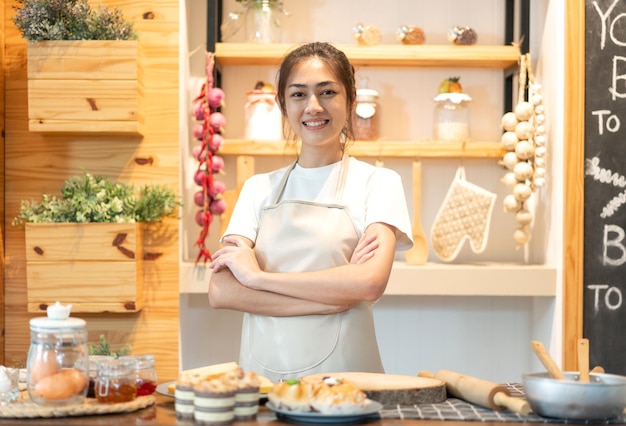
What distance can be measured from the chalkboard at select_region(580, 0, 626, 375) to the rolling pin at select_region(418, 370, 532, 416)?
1.67m

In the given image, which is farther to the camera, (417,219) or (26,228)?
(417,219)

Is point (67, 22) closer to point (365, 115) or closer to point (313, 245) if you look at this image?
point (365, 115)

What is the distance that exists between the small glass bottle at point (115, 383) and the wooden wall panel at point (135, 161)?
163 centimetres

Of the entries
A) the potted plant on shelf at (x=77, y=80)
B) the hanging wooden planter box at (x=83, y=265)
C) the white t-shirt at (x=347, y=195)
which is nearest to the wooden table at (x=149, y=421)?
the white t-shirt at (x=347, y=195)

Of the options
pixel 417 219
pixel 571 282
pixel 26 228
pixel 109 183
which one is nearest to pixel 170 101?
pixel 109 183

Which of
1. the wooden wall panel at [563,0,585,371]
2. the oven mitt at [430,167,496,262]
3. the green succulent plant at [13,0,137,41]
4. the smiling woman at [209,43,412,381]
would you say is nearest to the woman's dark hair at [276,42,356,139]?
the smiling woman at [209,43,412,381]

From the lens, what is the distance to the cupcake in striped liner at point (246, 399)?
57.2 inches

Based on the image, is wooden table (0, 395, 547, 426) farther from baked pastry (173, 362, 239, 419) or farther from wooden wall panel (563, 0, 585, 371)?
wooden wall panel (563, 0, 585, 371)

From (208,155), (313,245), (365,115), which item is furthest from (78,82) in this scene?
(313,245)

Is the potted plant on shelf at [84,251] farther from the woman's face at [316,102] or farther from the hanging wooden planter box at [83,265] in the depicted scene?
the woman's face at [316,102]

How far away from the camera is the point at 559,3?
10.6 ft

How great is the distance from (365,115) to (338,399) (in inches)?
80.3

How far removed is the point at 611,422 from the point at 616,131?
1.90 metres

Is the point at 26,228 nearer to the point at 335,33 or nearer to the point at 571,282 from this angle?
the point at 335,33
